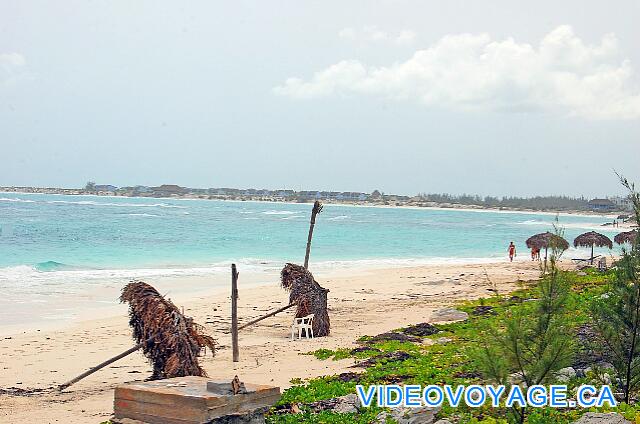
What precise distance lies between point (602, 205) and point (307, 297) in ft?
492

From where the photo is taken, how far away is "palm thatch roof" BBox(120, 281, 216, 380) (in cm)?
1015

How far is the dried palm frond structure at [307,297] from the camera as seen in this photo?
16.5 m

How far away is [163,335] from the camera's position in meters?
10.3

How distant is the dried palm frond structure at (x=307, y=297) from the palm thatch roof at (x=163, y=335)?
19.1 feet

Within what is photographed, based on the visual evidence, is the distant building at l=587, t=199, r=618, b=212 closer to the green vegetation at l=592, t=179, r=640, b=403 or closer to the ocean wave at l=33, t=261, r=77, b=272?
the ocean wave at l=33, t=261, r=77, b=272

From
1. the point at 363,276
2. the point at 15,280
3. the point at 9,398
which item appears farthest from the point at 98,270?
the point at 9,398

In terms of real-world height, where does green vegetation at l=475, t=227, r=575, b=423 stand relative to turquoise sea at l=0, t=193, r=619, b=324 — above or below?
above

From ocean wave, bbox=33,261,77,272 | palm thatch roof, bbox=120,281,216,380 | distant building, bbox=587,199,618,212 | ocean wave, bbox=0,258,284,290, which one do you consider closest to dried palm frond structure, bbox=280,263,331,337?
palm thatch roof, bbox=120,281,216,380

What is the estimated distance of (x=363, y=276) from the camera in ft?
105

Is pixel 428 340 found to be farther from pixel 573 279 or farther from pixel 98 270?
pixel 98 270

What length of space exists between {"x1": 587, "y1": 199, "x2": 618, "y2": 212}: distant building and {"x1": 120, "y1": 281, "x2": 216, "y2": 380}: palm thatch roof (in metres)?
147

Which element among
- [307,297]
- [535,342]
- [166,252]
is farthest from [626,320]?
[166,252]

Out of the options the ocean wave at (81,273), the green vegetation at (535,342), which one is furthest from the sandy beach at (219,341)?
the ocean wave at (81,273)

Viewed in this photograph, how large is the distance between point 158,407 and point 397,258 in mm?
38742
